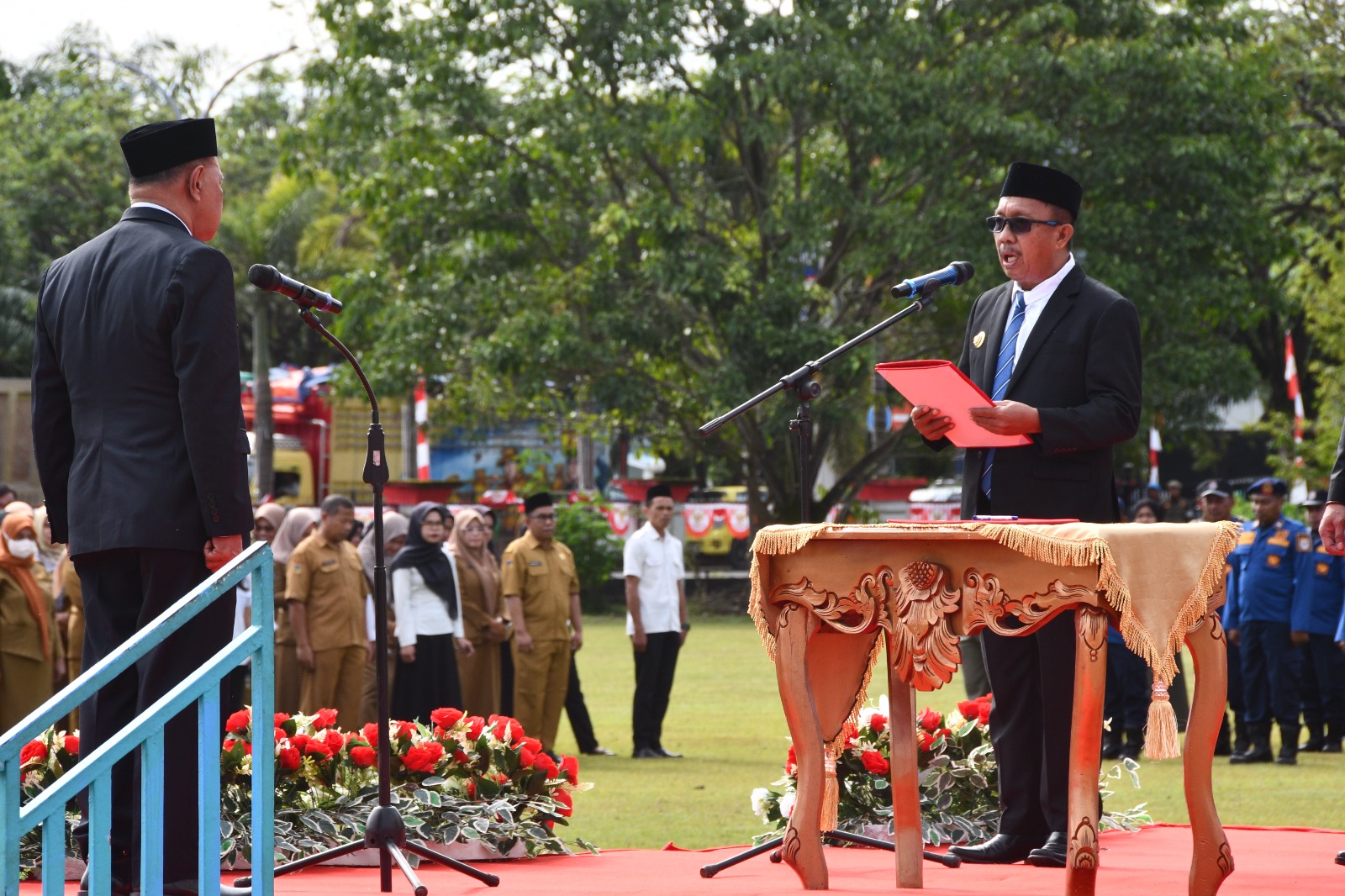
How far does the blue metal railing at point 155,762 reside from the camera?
10.7 ft

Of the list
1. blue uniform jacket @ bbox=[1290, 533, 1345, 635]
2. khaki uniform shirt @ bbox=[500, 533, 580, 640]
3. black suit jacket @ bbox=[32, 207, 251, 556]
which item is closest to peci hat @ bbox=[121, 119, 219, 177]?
black suit jacket @ bbox=[32, 207, 251, 556]

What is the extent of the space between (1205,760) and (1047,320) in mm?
1565

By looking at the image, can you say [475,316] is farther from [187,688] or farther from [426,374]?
[187,688]

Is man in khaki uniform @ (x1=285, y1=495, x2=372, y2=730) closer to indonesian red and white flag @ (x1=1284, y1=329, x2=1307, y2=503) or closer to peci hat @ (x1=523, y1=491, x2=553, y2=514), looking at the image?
peci hat @ (x1=523, y1=491, x2=553, y2=514)

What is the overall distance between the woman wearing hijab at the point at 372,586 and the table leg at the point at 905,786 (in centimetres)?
556

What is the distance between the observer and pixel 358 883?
18.4 feet

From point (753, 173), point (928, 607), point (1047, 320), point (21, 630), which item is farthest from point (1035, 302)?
point (753, 173)

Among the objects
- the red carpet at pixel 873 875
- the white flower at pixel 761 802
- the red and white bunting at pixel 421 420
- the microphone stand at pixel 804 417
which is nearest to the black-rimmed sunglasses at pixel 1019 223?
the microphone stand at pixel 804 417

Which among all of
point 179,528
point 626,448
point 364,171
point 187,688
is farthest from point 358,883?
point 626,448

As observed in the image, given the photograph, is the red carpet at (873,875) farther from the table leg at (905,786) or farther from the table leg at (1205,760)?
the table leg at (1205,760)

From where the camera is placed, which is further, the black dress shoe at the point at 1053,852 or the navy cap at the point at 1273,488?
the navy cap at the point at 1273,488

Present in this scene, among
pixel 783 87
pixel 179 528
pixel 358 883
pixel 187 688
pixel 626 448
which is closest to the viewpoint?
pixel 187 688

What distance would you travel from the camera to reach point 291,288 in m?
5.25

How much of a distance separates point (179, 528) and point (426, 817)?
2.38 metres
